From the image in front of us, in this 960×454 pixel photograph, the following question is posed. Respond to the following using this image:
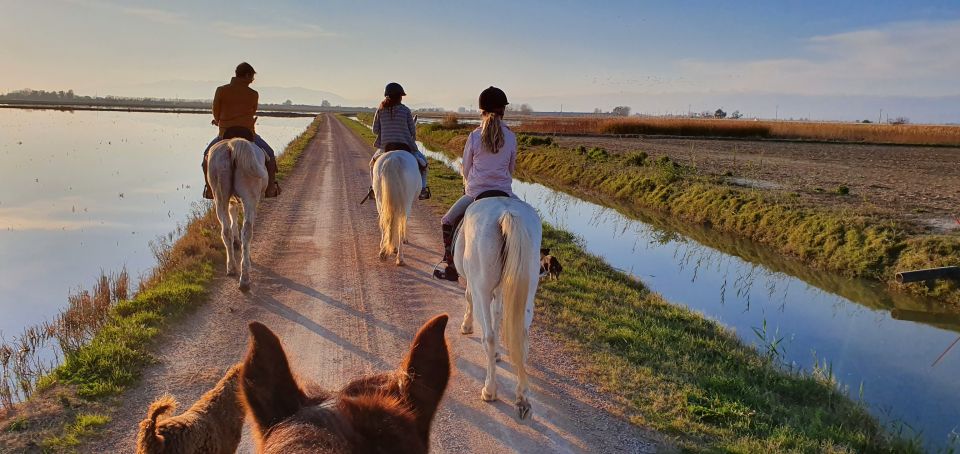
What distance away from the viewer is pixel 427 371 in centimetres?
139

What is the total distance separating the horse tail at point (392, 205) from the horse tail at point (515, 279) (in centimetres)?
448

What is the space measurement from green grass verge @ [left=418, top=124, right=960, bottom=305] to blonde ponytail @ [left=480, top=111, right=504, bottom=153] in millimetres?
8716

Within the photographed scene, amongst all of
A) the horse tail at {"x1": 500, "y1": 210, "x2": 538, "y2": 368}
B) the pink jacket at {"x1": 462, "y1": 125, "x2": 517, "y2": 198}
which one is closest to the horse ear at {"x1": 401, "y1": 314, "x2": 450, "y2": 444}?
the horse tail at {"x1": 500, "y1": 210, "x2": 538, "y2": 368}

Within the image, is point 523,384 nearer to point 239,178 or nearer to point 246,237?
point 246,237

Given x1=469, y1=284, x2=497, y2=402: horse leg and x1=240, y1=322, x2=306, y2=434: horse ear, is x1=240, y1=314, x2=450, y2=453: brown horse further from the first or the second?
x1=469, y1=284, x2=497, y2=402: horse leg

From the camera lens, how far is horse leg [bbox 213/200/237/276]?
8055 mm

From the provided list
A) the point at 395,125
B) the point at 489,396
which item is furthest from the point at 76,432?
the point at 395,125

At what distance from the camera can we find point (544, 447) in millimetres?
4352

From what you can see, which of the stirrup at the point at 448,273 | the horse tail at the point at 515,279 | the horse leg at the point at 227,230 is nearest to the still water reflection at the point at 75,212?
the horse leg at the point at 227,230

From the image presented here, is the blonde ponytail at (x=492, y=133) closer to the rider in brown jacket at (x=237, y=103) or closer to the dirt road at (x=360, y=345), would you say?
the dirt road at (x=360, y=345)

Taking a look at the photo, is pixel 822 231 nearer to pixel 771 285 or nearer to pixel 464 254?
pixel 771 285

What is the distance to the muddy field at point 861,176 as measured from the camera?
48.8 ft

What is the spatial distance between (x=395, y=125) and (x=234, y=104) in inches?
105

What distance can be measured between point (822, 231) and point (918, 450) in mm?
8932
